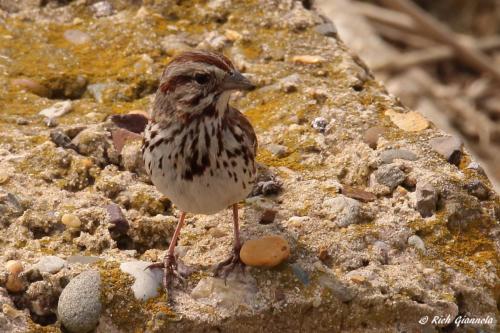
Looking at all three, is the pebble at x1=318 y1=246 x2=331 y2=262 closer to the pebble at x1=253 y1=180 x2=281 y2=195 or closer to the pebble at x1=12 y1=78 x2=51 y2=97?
the pebble at x1=253 y1=180 x2=281 y2=195

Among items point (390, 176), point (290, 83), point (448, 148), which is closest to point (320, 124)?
point (290, 83)

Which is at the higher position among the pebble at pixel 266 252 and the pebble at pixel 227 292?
the pebble at pixel 266 252

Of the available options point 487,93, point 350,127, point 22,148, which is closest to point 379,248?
point 350,127

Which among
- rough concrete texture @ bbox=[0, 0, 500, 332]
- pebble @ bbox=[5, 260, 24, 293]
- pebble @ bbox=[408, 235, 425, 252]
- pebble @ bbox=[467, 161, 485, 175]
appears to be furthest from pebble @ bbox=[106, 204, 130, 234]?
pebble @ bbox=[467, 161, 485, 175]

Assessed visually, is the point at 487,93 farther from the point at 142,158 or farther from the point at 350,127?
the point at 142,158

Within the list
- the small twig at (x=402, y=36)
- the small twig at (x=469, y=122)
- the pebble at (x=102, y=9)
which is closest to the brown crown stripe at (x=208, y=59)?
the pebble at (x=102, y=9)

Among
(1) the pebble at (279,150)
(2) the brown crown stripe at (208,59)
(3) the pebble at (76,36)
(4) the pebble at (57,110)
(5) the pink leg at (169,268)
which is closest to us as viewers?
(5) the pink leg at (169,268)

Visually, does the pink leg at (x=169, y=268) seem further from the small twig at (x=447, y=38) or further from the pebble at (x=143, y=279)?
the small twig at (x=447, y=38)
